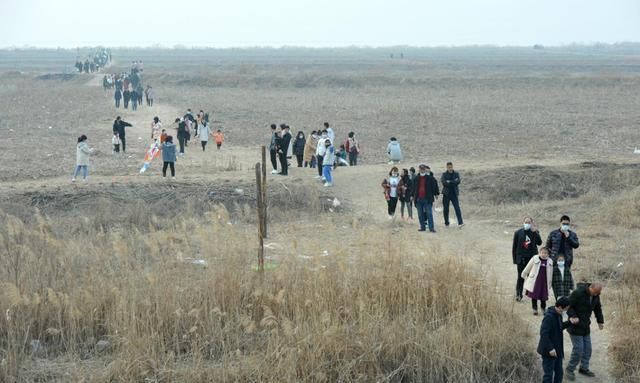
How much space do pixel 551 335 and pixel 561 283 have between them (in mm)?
2119

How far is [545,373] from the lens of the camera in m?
8.66

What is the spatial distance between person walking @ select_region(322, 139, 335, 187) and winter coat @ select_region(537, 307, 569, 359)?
1043 centimetres

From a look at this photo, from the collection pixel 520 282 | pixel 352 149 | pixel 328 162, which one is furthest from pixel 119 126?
pixel 520 282

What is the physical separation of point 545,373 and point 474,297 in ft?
4.91

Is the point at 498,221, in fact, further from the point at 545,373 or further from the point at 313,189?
the point at 545,373

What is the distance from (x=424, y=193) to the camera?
15.4 metres

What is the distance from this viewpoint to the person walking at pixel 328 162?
18.6 meters

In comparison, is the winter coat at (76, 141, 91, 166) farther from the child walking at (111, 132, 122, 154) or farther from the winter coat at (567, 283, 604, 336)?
the winter coat at (567, 283, 604, 336)

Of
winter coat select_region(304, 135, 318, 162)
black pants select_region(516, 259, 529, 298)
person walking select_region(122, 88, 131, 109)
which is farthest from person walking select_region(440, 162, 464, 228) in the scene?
person walking select_region(122, 88, 131, 109)

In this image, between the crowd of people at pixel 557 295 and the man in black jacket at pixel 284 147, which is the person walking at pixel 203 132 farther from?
the crowd of people at pixel 557 295

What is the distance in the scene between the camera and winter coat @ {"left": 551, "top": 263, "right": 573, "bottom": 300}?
10.4m

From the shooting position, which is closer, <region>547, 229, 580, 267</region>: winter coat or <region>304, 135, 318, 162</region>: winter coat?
<region>547, 229, 580, 267</region>: winter coat

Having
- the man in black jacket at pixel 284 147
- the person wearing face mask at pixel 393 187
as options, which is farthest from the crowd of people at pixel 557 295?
the man in black jacket at pixel 284 147

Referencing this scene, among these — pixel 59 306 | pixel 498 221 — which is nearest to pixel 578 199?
pixel 498 221
